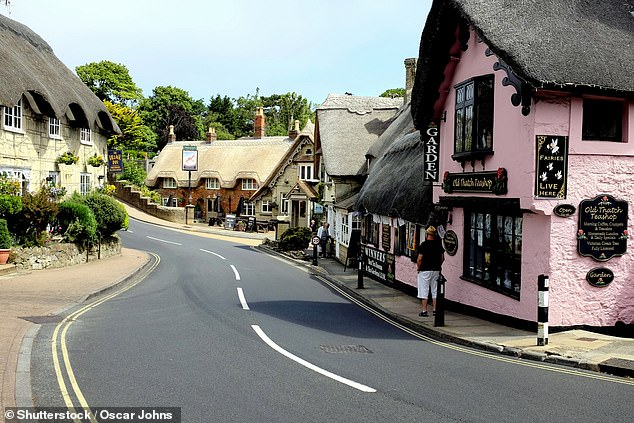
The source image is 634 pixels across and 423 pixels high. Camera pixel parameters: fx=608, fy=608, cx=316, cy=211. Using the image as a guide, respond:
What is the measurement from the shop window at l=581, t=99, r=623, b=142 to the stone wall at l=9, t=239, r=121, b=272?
18514 mm

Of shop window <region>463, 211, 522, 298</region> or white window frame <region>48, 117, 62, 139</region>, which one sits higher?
white window frame <region>48, 117, 62, 139</region>

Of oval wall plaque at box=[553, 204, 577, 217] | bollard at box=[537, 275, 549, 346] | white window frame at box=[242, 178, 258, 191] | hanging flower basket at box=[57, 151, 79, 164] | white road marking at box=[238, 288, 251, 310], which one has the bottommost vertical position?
white road marking at box=[238, 288, 251, 310]

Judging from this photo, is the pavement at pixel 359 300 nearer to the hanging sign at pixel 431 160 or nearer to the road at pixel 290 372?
the road at pixel 290 372

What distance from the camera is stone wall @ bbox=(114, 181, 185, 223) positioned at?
55.9 metres

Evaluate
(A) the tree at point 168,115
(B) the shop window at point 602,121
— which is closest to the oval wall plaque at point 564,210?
(B) the shop window at point 602,121

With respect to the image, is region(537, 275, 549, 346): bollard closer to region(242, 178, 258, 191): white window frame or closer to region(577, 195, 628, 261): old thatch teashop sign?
region(577, 195, 628, 261): old thatch teashop sign

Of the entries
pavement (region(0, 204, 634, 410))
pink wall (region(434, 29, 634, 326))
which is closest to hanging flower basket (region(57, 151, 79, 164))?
pavement (region(0, 204, 634, 410))

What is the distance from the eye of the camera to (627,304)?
12.2 metres

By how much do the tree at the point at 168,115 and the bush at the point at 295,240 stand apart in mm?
52975

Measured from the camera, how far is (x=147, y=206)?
188 feet

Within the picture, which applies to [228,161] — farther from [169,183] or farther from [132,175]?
[132,175]

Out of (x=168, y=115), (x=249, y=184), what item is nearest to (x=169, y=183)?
(x=249, y=184)

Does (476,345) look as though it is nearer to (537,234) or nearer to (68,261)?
(537,234)

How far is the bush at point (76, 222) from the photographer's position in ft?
82.9
